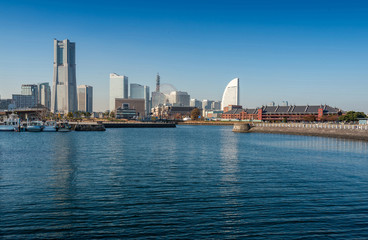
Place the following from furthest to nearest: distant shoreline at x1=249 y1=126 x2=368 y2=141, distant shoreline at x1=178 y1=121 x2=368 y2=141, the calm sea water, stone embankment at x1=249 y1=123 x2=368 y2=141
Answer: stone embankment at x1=249 y1=123 x2=368 y2=141
distant shoreline at x1=178 y1=121 x2=368 y2=141
distant shoreline at x1=249 y1=126 x2=368 y2=141
the calm sea water

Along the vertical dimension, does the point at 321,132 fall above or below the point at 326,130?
below

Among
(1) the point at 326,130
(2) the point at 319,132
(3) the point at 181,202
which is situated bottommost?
(3) the point at 181,202

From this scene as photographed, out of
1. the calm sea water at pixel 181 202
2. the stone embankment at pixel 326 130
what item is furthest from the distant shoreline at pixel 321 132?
the calm sea water at pixel 181 202

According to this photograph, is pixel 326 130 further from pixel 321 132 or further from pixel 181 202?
pixel 181 202

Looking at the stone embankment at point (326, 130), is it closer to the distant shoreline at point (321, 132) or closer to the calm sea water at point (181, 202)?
the distant shoreline at point (321, 132)

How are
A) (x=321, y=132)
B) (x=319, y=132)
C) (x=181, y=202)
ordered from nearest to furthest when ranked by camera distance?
(x=181, y=202) → (x=321, y=132) → (x=319, y=132)

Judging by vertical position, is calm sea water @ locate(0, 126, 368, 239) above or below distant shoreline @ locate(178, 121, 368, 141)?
below

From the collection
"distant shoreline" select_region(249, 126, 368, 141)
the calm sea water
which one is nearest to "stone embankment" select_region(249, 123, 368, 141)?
"distant shoreline" select_region(249, 126, 368, 141)

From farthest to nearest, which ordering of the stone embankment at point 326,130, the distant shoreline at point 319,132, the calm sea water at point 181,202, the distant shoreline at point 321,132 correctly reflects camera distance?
the stone embankment at point 326,130, the distant shoreline at point 319,132, the distant shoreline at point 321,132, the calm sea water at point 181,202

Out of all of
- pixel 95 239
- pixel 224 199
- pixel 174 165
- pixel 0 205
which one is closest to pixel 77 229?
pixel 95 239

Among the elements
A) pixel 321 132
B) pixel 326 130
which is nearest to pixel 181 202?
pixel 326 130

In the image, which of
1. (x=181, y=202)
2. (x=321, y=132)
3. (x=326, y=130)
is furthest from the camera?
(x=321, y=132)

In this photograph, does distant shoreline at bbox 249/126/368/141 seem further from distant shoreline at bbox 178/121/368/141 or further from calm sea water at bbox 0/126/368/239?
calm sea water at bbox 0/126/368/239

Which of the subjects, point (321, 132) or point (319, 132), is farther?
point (319, 132)
